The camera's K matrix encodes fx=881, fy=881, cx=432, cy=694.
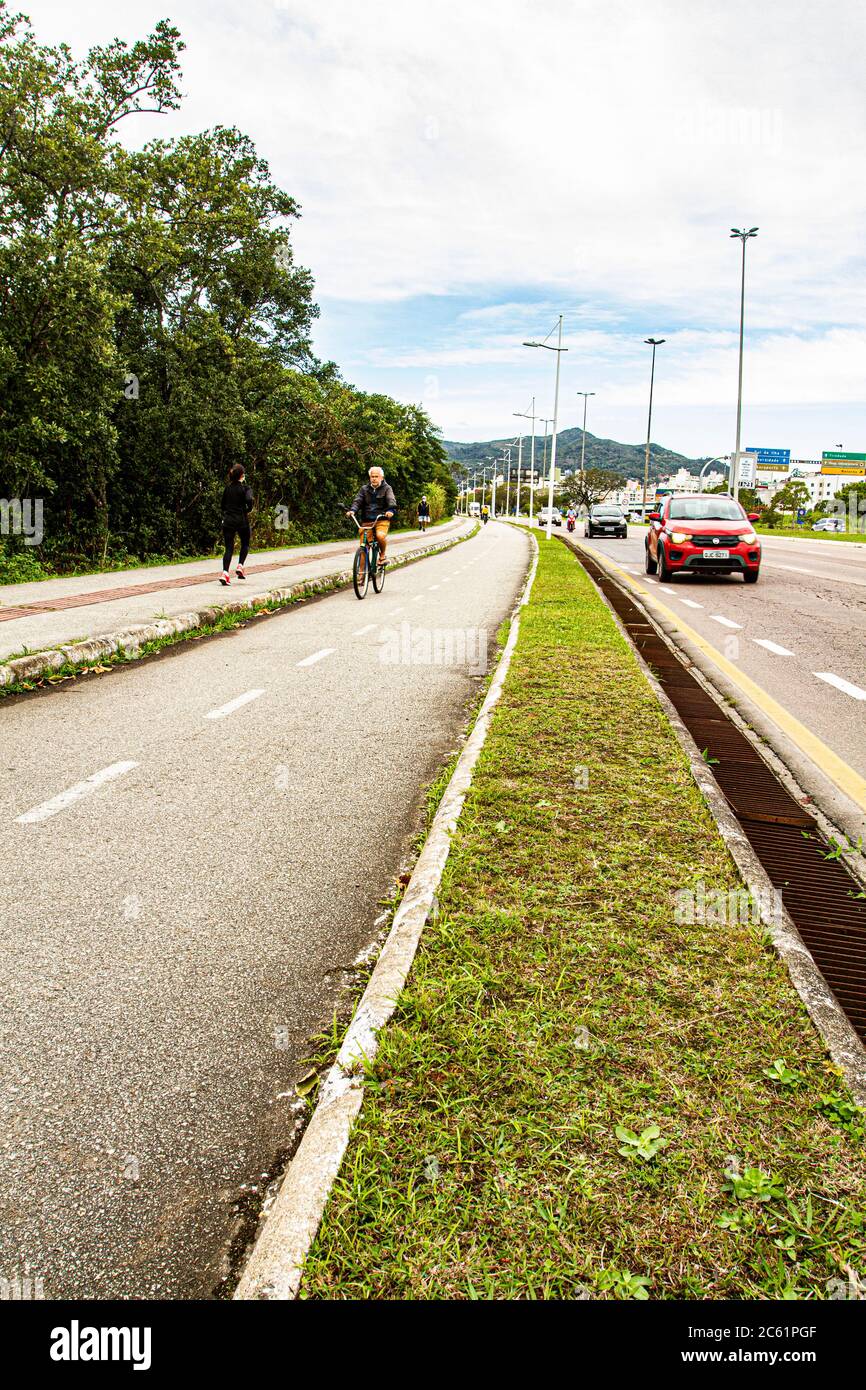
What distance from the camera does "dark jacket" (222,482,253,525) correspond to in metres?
14.2

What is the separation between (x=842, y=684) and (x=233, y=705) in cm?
533

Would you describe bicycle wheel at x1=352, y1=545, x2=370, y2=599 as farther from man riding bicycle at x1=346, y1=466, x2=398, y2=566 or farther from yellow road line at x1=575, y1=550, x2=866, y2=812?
yellow road line at x1=575, y1=550, x2=866, y2=812

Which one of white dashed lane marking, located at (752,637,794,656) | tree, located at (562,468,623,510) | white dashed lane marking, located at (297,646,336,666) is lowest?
white dashed lane marking, located at (297,646,336,666)

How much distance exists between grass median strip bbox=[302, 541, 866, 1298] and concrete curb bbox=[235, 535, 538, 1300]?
4 centimetres

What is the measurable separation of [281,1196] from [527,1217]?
1.78 feet

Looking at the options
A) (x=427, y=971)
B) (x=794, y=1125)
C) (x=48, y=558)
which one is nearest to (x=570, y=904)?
(x=427, y=971)

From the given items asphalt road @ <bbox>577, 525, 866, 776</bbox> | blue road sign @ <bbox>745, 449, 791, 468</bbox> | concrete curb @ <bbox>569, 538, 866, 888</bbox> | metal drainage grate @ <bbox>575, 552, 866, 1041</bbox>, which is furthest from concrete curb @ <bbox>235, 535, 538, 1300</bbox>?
blue road sign @ <bbox>745, 449, 791, 468</bbox>

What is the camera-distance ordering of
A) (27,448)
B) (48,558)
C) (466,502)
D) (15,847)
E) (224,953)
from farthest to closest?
(466,502) < (48,558) < (27,448) < (15,847) < (224,953)

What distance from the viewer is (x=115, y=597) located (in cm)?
1277

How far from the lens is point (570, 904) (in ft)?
10.6

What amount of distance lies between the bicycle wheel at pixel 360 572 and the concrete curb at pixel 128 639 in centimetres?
91

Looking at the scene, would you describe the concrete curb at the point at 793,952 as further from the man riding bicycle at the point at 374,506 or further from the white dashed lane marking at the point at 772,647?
the man riding bicycle at the point at 374,506
